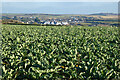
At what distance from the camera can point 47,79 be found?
7.00 meters

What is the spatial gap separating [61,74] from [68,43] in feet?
14.4

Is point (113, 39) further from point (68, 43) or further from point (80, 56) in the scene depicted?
point (80, 56)

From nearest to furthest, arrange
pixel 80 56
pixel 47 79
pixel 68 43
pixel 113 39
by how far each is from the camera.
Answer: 1. pixel 47 79
2. pixel 80 56
3. pixel 68 43
4. pixel 113 39

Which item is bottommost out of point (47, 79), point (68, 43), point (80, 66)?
point (47, 79)

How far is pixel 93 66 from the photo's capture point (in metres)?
7.49

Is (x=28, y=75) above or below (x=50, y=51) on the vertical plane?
below

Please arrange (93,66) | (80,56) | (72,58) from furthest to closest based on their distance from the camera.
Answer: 1. (80,56)
2. (72,58)
3. (93,66)

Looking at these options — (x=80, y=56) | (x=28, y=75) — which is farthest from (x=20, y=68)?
(x=80, y=56)

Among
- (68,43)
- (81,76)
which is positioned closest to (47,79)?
(81,76)

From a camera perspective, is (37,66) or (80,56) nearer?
(37,66)

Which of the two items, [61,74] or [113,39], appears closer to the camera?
[61,74]

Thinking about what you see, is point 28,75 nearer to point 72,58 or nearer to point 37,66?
point 37,66

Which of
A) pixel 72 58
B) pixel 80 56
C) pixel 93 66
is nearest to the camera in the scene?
pixel 93 66

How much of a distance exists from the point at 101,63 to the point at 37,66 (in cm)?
359
